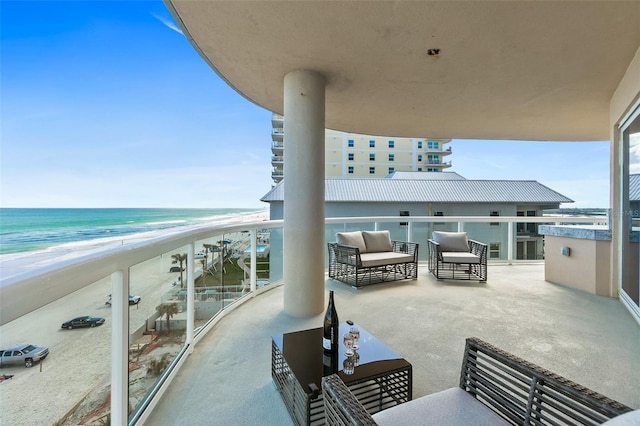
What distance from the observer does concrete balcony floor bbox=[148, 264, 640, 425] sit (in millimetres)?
1899

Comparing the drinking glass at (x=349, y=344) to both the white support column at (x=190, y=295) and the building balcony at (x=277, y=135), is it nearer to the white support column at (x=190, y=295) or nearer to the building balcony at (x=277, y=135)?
the white support column at (x=190, y=295)

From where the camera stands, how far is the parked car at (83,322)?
42.5 inches

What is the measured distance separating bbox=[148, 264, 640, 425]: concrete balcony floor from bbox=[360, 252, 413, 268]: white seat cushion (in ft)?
1.19

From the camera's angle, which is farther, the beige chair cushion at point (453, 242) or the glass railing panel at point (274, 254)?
the beige chair cushion at point (453, 242)

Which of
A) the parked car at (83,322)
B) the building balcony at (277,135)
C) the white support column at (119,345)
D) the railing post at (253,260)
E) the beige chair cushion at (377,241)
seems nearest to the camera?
the parked car at (83,322)

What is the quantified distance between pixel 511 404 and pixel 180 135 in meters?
43.5

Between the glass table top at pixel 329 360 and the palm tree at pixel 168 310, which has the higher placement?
the palm tree at pixel 168 310

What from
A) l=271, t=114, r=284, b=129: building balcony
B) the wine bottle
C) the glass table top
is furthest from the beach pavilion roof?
l=271, t=114, r=284, b=129: building balcony

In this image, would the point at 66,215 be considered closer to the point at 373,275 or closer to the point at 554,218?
the point at 373,275

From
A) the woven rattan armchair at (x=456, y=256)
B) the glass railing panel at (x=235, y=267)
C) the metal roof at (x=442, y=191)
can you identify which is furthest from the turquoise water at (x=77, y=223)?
the woven rattan armchair at (x=456, y=256)

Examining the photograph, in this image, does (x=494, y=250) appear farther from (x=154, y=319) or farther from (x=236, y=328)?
(x=154, y=319)

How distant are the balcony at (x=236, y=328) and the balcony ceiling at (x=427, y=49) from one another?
1.76 metres

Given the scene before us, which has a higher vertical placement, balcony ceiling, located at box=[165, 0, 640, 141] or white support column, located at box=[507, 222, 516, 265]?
balcony ceiling, located at box=[165, 0, 640, 141]

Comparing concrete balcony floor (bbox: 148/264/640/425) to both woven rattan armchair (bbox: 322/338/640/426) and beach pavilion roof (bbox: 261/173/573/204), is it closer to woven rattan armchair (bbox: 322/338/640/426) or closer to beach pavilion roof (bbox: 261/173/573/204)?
woven rattan armchair (bbox: 322/338/640/426)
